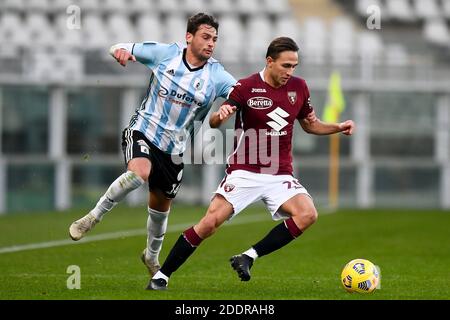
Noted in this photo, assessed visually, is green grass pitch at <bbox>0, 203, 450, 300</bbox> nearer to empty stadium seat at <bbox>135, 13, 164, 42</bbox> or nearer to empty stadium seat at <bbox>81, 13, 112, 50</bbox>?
empty stadium seat at <bbox>81, 13, 112, 50</bbox>

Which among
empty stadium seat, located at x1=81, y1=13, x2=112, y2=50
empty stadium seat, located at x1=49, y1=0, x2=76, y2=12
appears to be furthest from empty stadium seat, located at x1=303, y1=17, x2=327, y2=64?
empty stadium seat, located at x1=49, y1=0, x2=76, y2=12

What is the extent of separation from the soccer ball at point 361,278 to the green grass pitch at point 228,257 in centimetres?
9

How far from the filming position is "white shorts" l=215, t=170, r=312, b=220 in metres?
8.38

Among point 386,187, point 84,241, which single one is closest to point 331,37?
point 386,187

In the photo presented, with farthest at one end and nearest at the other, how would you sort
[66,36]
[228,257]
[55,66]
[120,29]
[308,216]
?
[120,29] < [66,36] < [55,66] < [228,257] < [308,216]

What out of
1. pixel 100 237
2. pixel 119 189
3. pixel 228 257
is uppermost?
pixel 119 189

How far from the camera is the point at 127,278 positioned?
9469mm

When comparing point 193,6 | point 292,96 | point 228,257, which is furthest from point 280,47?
point 193,6

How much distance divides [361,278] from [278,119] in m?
1.44

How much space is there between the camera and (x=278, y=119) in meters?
8.51

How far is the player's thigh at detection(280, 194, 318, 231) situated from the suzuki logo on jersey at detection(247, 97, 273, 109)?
770mm

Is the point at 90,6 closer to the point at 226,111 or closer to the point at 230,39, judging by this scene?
the point at 230,39

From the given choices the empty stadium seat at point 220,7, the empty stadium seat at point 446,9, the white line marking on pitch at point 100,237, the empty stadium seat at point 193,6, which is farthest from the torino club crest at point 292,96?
the empty stadium seat at point 446,9

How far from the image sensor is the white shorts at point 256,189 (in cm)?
838
